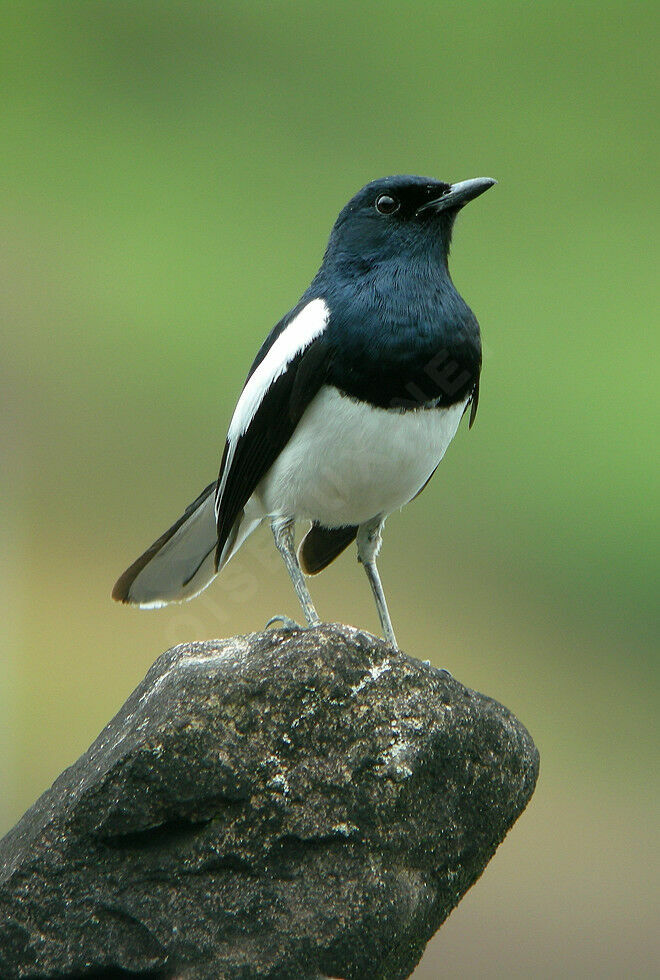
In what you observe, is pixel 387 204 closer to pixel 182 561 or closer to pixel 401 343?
pixel 401 343

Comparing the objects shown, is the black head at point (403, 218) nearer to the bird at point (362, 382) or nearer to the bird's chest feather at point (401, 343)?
the bird at point (362, 382)

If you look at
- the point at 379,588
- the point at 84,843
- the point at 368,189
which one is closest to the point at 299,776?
the point at 84,843

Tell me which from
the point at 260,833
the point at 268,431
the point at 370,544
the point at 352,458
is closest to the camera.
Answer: the point at 260,833

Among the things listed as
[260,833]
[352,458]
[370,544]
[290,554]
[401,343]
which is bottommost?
[260,833]

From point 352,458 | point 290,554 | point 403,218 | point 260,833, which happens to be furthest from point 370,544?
point 260,833

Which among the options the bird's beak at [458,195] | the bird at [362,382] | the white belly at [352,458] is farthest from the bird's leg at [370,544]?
the bird's beak at [458,195]

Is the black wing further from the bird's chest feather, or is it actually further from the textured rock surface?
the textured rock surface

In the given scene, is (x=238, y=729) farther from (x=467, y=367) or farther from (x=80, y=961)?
(x=467, y=367)
